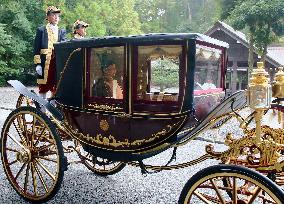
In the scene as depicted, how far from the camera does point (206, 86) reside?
11.5 ft

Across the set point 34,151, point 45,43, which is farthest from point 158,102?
point 45,43

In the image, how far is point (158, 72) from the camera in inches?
135

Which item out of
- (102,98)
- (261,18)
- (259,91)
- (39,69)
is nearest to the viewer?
(259,91)

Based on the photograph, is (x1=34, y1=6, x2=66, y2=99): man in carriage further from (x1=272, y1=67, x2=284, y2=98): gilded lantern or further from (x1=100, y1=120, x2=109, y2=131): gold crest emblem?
(x1=272, y1=67, x2=284, y2=98): gilded lantern

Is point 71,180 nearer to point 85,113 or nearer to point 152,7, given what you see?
point 85,113

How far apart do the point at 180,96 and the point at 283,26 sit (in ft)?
43.5

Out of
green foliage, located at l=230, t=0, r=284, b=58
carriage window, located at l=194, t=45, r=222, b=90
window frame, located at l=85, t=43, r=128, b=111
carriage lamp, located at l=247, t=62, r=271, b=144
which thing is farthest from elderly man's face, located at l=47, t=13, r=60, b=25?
green foliage, located at l=230, t=0, r=284, b=58

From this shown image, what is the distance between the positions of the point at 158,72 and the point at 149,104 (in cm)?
48

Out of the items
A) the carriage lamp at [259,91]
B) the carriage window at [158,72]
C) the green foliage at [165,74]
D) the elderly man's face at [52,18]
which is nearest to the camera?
the carriage lamp at [259,91]

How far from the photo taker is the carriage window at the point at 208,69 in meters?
3.18

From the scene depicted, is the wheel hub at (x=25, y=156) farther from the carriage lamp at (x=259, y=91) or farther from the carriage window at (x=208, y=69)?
the carriage lamp at (x=259, y=91)

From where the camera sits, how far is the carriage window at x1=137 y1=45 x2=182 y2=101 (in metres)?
2.93

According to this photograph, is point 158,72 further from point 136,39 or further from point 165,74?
point 136,39

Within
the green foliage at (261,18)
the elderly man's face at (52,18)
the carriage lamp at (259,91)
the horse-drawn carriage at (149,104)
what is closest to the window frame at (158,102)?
the horse-drawn carriage at (149,104)
